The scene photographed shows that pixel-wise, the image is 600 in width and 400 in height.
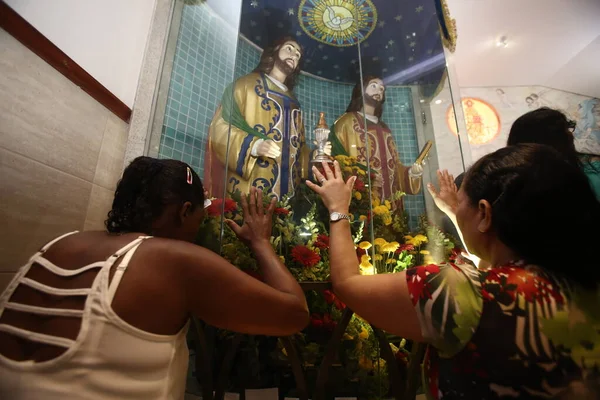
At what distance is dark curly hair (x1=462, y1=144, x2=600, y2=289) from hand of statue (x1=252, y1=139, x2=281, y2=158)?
1118 mm

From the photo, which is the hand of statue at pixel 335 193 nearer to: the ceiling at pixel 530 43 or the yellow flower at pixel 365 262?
the yellow flower at pixel 365 262

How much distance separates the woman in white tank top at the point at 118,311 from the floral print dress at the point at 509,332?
1.05 ft

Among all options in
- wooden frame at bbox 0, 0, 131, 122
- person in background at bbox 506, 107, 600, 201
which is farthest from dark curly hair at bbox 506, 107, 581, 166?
wooden frame at bbox 0, 0, 131, 122

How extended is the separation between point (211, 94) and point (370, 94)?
0.92m

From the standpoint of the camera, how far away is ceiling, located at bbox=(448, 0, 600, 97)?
2.58 meters

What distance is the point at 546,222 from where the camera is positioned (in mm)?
537

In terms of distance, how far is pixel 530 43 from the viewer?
2.99 meters

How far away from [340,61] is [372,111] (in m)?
0.43

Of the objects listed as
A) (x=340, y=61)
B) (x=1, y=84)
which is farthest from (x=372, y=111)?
(x=1, y=84)

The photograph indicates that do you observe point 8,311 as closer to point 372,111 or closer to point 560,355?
point 560,355

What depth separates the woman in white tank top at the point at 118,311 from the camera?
1.80 ft

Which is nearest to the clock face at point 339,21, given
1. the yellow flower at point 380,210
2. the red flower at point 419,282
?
the yellow flower at point 380,210

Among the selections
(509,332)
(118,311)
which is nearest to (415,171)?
(509,332)

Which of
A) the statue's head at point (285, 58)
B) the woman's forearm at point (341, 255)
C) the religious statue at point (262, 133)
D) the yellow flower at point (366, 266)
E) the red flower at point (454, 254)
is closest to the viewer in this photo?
the woman's forearm at point (341, 255)
